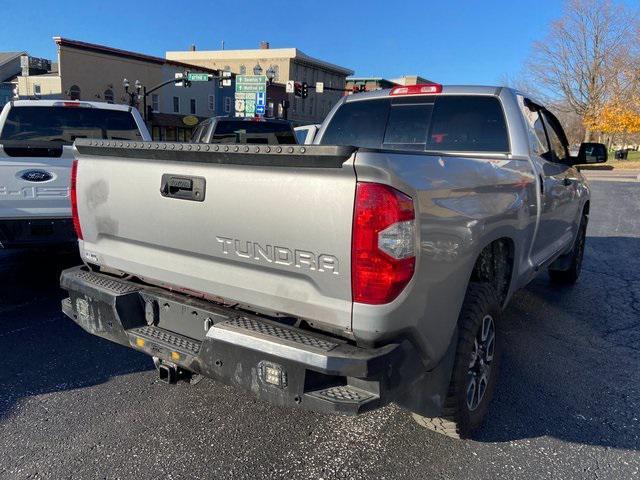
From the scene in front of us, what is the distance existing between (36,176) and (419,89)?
3598mm

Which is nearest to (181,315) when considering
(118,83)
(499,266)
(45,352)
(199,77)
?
(45,352)

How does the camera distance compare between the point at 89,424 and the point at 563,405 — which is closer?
the point at 89,424

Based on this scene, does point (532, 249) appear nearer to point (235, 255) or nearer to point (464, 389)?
point (464, 389)

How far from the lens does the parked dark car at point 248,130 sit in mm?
10344

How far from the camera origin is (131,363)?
376 cm

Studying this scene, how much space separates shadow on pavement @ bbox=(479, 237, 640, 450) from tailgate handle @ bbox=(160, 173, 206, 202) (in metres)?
2.07

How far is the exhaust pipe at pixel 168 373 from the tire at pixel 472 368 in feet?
4.24

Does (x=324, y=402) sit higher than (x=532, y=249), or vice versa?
(x=532, y=249)

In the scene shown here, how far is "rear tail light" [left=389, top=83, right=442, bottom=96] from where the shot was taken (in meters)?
4.18

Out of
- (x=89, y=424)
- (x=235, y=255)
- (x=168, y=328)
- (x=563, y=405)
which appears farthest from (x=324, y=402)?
(x=563, y=405)

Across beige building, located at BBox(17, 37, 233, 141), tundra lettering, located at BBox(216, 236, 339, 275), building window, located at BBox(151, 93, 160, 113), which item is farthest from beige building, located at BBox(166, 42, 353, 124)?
tundra lettering, located at BBox(216, 236, 339, 275)

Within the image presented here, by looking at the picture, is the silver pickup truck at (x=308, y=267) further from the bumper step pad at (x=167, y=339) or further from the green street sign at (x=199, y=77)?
the green street sign at (x=199, y=77)

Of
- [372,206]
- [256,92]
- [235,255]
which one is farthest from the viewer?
[256,92]

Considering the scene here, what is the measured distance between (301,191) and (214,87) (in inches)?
2075
